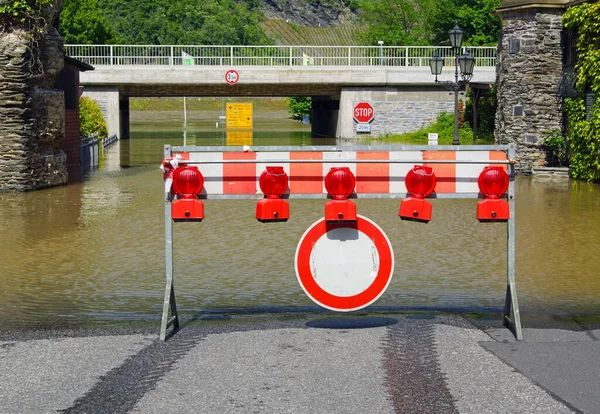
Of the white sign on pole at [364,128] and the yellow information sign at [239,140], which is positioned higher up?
the white sign on pole at [364,128]

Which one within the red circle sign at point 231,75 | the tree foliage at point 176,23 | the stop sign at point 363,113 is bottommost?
the stop sign at point 363,113

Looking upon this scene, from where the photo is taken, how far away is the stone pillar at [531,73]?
2745 centimetres

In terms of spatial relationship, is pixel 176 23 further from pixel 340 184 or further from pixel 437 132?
pixel 340 184

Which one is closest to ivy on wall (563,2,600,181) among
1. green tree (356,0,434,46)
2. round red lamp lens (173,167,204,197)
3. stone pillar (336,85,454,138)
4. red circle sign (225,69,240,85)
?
round red lamp lens (173,167,204,197)

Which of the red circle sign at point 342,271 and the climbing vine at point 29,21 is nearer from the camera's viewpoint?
the red circle sign at point 342,271

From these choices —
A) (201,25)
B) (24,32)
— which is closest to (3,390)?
(24,32)

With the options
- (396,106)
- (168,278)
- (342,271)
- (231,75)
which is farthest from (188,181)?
(396,106)

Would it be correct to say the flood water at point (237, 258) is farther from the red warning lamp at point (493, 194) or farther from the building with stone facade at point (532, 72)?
the building with stone facade at point (532, 72)

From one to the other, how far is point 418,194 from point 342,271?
0.88 metres

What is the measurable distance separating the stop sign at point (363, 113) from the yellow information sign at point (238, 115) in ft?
58.4

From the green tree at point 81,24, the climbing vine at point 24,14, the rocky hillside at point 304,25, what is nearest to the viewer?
the climbing vine at point 24,14

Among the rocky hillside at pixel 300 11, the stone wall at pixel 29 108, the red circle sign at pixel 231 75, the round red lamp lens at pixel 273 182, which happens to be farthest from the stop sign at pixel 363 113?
the rocky hillside at pixel 300 11

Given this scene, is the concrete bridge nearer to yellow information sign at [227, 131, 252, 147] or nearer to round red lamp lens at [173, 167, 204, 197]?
yellow information sign at [227, 131, 252, 147]

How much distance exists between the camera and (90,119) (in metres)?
42.6
